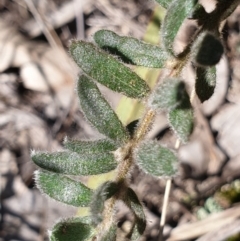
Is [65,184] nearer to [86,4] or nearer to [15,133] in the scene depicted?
[15,133]

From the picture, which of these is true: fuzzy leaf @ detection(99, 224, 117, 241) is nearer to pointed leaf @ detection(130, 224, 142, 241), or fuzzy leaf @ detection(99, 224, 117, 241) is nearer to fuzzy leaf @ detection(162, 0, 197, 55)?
pointed leaf @ detection(130, 224, 142, 241)

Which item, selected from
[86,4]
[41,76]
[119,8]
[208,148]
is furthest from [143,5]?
[208,148]

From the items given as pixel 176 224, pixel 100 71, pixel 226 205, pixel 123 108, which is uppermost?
pixel 100 71

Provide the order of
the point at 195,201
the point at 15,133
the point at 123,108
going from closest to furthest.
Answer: the point at 123,108, the point at 195,201, the point at 15,133

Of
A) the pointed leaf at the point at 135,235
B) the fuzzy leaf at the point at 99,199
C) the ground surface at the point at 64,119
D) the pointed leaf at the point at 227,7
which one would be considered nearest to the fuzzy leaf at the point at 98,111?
the fuzzy leaf at the point at 99,199

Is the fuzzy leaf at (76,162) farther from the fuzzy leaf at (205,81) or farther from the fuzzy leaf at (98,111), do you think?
the fuzzy leaf at (205,81)

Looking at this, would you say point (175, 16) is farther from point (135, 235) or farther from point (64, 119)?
point (64, 119)

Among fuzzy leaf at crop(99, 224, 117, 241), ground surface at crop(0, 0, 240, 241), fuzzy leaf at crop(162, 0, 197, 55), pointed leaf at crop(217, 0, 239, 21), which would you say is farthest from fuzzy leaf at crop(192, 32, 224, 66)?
ground surface at crop(0, 0, 240, 241)

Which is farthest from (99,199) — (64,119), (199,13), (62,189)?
(64,119)
